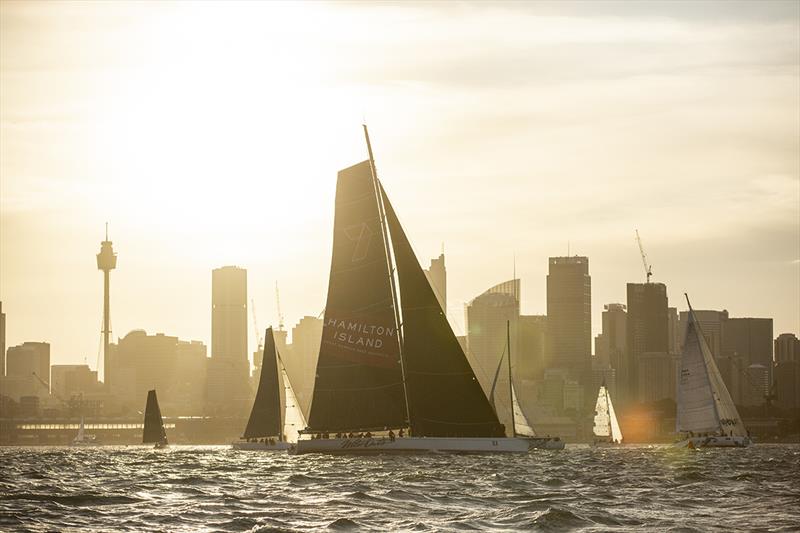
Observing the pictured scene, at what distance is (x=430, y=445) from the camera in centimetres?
8669

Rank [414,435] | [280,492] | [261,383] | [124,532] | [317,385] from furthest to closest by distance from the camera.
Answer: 1. [261,383]
2. [317,385]
3. [414,435]
4. [280,492]
5. [124,532]

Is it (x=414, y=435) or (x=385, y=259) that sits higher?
(x=385, y=259)

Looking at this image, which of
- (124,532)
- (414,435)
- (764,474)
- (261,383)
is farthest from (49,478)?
(261,383)

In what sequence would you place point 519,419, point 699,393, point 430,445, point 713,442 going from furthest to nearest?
point 699,393, point 713,442, point 519,419, point 430,445

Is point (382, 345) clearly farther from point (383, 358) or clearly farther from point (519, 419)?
point (519, 419)

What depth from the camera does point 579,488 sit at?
60.5 meters

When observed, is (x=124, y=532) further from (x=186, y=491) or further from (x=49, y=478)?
(x=49, y=478)

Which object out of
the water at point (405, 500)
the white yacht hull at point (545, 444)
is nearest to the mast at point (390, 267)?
the water at point (405, 500)

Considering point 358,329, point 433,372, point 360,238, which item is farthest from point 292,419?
point 433,372

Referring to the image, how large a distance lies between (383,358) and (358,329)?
2739 mm

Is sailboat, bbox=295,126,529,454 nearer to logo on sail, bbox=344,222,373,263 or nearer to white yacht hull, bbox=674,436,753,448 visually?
logo on sail, bbox=344,222,373,263

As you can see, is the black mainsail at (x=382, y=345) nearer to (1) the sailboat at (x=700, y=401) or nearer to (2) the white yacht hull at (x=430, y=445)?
(2) the white yacht hull at (x=430, y=445)

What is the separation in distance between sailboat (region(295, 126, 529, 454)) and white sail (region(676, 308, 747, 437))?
201ft

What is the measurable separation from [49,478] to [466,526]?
35.1m
